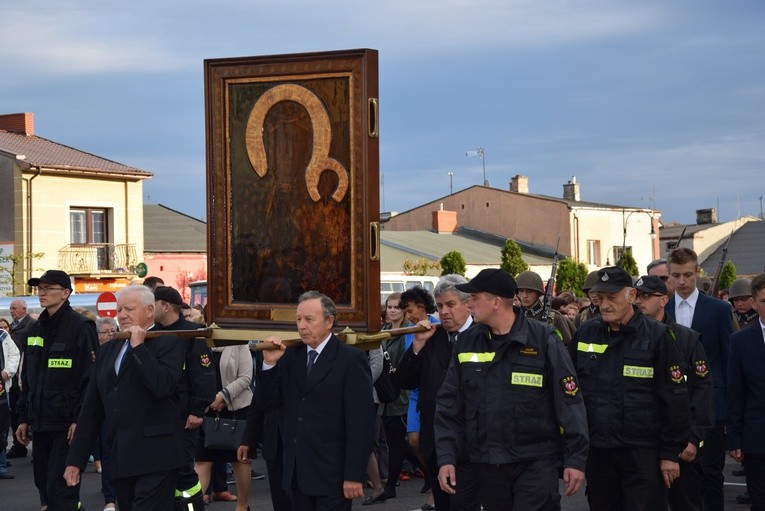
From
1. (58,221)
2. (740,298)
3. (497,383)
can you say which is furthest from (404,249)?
(497,383)

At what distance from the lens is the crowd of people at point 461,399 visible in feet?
20.5

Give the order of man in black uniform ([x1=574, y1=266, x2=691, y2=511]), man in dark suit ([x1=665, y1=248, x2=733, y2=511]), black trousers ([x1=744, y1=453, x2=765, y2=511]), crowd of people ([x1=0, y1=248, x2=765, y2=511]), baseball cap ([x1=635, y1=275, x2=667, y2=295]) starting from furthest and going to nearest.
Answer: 1. man in dark suit ([x1=665, y1=248, x2=733, y2=511])
2. baseball cap ([x1=635, y1=275, x2=667, y2=295])
3. black trousers ([x1=744, y1=453, x2=765, y2=511])
4. man in black uniform ([x1=574, y1=266, x2=691, y2=511])
5. crowd of people ([x1=0, y1=248, x2=765, y2=511])

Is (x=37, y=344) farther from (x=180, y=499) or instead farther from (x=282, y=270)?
(x=282, y=270)

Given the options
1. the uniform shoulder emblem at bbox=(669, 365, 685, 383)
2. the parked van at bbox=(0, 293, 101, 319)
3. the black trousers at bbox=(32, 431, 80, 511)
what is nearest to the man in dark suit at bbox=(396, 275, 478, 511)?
the uniform shoulder emblem at bbox=(669, 365, 685, 383)

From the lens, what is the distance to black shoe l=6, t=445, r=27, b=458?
16.4 metres

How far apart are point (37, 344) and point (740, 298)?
29.7ft

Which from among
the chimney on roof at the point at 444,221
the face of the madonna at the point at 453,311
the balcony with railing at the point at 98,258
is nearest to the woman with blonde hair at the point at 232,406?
the face of the madonna at the point at 453,311

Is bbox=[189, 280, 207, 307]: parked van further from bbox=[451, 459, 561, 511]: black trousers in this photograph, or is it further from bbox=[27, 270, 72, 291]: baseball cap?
bbox=[451, 459, 561, 511]: black trousers

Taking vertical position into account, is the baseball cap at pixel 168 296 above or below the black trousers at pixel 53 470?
above

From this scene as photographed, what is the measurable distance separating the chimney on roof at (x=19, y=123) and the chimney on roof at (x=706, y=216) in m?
53.5

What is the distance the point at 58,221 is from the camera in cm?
4516

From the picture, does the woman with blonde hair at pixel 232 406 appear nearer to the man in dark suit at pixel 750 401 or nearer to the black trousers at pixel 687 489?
the black trousers at pixel 687 489

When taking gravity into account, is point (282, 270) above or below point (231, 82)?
below

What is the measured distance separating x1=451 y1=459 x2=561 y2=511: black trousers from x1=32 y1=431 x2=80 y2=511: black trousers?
3583 millimetres
